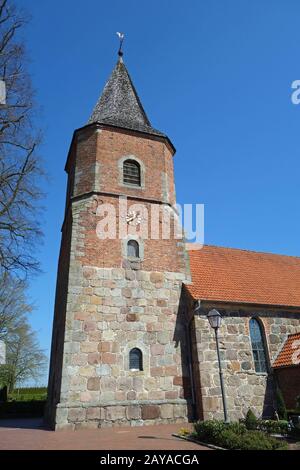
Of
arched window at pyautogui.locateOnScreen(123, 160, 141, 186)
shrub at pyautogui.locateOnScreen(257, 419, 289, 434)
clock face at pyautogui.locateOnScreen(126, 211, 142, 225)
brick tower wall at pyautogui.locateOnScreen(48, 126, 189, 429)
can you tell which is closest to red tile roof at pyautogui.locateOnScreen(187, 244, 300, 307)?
brick tower wall at pyautogui.locateOnScreen(48, 126, 189, 429)

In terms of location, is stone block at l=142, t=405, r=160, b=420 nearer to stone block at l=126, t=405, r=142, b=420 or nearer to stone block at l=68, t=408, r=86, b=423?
stone block at l=126, t=405, r=142, b=420

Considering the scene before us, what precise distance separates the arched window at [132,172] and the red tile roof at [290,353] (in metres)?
8.81

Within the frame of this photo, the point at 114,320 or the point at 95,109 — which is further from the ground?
the point at 95,109

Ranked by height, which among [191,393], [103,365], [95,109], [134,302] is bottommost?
[191,393]

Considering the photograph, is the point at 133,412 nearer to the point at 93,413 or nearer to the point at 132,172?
the point at 93,413

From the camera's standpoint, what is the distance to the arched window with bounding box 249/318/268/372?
13031mm

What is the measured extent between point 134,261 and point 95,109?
898cm

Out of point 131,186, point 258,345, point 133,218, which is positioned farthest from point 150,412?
point 131,186

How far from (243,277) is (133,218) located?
5.71 metres

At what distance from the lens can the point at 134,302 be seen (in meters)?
12.8
